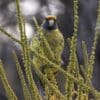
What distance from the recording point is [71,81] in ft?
5.47

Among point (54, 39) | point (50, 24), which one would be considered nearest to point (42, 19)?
point (50, 24)

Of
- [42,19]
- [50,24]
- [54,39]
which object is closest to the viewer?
[54,39]

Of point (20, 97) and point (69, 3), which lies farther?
point (69, 3)

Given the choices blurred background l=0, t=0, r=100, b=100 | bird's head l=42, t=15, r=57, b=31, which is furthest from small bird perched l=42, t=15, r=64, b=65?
blurred background l=0, t=0, r=100, b=100

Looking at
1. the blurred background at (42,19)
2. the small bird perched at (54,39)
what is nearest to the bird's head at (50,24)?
the small bird perched at (54,39)

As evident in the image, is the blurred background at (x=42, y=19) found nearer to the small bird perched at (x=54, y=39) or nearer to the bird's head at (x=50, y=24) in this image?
the bird's head at (x=50, y=24)

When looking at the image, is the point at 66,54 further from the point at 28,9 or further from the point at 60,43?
the point at 60,43

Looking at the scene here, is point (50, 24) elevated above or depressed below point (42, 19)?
above

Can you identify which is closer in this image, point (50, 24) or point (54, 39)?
point (54, 39)

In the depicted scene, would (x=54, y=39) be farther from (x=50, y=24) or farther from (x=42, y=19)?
(x=42, y=19)

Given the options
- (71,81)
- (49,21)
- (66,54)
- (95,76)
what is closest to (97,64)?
(95,76)

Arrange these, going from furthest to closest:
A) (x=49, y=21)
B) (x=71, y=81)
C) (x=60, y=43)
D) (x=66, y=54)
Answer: (x=66, y=54)
(x=49, y=21)
(x=60, y=43)
(x=71, y=81)

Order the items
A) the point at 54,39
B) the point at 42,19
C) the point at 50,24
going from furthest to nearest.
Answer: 1. the point at 42,19
2. the point at 50,24
3. the point at 54,39

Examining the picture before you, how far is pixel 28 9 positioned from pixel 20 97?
4.67 ft
